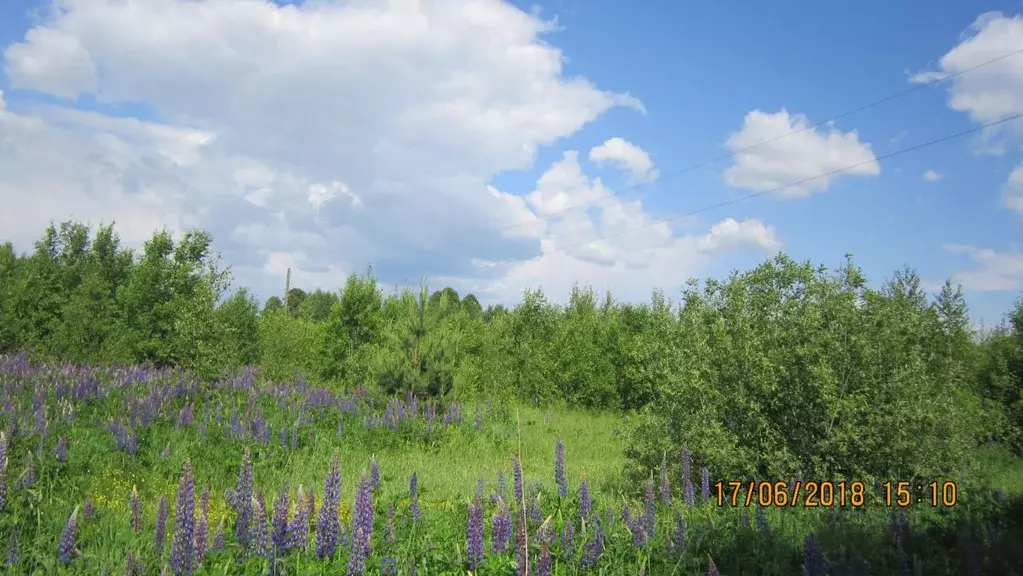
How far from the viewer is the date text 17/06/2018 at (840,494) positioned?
23.0 ft

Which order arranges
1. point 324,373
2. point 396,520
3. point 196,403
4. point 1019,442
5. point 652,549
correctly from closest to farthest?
point 652,549 < point 396,520 < point 196,403 < point 1019,442 < point 324,373

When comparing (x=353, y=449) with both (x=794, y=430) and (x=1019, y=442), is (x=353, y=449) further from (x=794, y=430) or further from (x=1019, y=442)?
(x=1019, y=442)

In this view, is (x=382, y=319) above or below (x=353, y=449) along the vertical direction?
above

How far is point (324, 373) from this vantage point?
71.9ft

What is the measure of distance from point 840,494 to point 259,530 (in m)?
6.30

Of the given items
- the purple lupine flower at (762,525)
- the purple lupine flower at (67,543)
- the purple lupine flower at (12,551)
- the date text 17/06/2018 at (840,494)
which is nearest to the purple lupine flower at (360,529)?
the purple lupine flower at (67,543)

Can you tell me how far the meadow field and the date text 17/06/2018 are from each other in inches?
1.4

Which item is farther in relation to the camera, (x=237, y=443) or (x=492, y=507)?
(x=237, y=443)

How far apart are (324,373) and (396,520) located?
17.5 m

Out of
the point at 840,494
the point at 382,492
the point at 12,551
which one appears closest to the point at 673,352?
the point at 840,494

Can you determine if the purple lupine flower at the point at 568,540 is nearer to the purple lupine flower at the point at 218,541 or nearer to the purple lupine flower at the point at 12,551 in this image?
the purple lupine flower at the point at 218,541

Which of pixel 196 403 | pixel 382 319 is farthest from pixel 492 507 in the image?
pixel 382 319

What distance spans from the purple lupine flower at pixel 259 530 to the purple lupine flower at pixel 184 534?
37 cm

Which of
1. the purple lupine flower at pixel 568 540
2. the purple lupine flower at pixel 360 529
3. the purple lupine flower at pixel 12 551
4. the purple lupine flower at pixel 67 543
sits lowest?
the purple lupine flower at pixel 12 551
